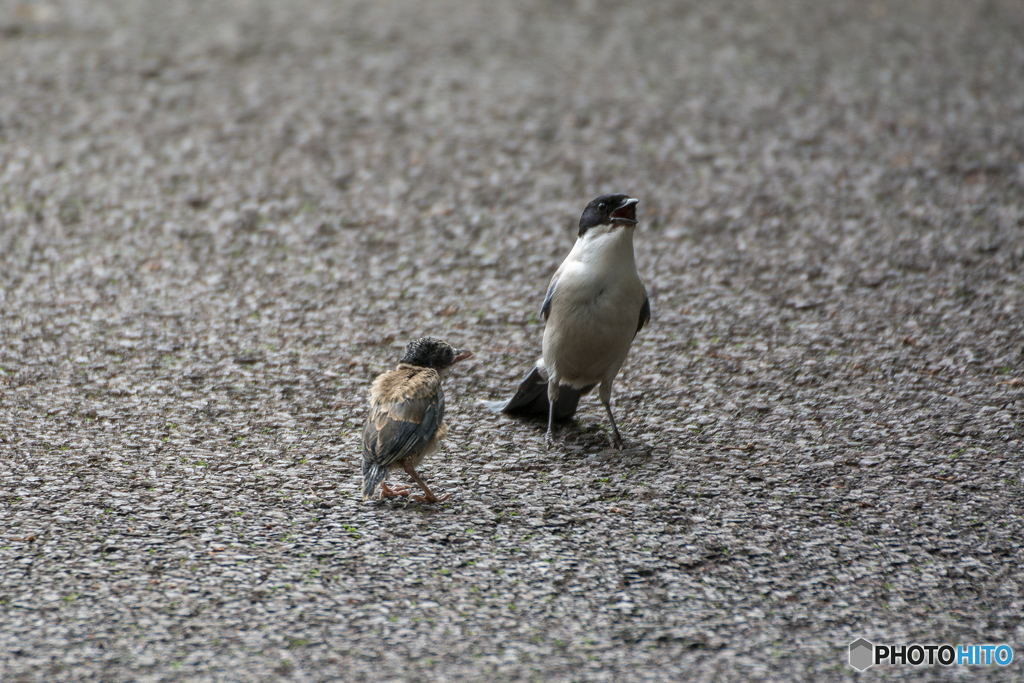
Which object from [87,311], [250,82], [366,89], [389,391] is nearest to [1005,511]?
[389,391]

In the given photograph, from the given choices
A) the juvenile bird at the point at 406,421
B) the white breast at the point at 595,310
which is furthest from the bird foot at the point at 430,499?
the white breast at the point at 595,310

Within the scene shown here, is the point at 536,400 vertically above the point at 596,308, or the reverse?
the point at 596,308

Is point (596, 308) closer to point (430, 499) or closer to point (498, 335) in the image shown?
point (430, 499)

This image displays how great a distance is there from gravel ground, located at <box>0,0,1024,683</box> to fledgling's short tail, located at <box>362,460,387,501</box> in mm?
223

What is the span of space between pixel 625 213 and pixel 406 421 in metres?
1.76

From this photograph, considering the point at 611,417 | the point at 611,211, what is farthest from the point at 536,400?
the point at 611,211

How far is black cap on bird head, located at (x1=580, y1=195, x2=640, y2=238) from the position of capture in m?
5.30

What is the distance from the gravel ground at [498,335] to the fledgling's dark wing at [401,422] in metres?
0.35

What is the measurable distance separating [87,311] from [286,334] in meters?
1.42

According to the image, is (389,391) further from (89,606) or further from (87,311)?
(87,311)

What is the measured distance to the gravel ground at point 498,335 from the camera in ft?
12.8


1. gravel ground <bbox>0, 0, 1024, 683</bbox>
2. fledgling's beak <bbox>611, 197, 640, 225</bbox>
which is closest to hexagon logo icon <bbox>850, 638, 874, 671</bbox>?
gravel ground <bbox>0, 0, 1024, 683</bbox>

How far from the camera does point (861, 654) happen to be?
368 centimetres

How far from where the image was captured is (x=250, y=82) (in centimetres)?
1065
